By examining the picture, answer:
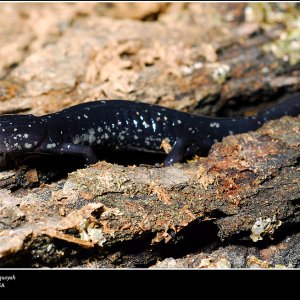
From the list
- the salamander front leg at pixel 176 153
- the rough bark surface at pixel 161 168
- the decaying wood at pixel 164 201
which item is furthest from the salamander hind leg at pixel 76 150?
the salamander front leg at pixel 176 153

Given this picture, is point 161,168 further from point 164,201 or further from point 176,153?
point 176,153

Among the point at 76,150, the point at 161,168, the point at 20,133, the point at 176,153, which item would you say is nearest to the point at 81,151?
the point at 76,150

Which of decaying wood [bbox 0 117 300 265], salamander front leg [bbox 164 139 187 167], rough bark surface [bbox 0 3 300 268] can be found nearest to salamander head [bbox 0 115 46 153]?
rough bark surface [bbox 0 3 300 268]

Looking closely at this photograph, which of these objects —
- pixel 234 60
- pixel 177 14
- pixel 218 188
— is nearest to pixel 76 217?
pixel 218 188

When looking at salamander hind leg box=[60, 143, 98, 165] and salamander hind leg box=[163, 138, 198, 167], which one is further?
salamander hind leg box=[163, 138, 198, 167]

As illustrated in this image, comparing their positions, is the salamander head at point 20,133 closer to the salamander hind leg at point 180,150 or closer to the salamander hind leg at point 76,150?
the salamander hind leg at point 76,150

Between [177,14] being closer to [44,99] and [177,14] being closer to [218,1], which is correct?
[218,1]

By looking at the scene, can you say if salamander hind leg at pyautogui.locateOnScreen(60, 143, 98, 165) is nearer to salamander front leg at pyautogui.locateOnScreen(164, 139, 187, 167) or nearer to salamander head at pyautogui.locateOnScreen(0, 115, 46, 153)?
salamander head at pyautogui.locateOnScreen(0, 115, 46, 153)
